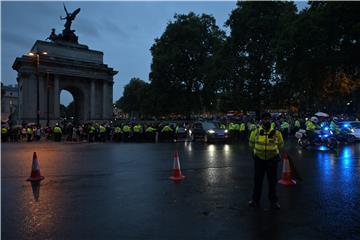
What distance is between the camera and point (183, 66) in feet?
219

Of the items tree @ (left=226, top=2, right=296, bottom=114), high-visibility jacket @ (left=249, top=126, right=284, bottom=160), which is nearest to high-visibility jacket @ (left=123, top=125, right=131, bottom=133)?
tree @ (left=226, top=2, right=296, bottom=114)

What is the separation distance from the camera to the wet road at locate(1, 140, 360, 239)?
6270mm

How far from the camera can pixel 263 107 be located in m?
47.6

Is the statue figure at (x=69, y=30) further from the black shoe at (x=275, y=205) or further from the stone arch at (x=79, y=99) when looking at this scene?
the black shoe at (x=275, y=205)

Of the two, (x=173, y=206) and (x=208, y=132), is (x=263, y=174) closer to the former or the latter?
(x=173, y=206)

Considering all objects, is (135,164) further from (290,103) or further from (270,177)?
(290,103)

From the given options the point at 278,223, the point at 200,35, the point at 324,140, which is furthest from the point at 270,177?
the point at 200,35

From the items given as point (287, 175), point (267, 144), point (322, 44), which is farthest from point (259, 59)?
point (267, 144)

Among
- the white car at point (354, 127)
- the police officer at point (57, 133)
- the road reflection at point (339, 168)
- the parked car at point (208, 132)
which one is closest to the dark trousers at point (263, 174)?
the road reflection at point (339, 168)

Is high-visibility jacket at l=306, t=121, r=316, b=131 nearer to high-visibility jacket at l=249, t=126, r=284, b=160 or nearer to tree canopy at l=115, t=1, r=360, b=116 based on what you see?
tree canopy at l=115, t=1, r=360, b=116

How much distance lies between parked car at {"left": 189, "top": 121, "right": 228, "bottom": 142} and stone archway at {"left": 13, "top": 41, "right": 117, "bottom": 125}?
2628 centimetres

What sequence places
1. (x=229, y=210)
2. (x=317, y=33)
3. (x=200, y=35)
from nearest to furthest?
(x=229, y=210)
(x=317, y=33)
(x=200, y=35)

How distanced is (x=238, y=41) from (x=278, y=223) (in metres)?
41.8

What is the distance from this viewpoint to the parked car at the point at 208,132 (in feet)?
97.7
